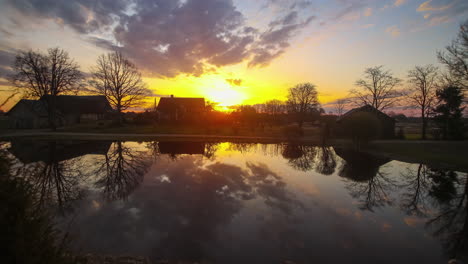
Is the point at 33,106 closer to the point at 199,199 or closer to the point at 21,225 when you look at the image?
the point at 199,199

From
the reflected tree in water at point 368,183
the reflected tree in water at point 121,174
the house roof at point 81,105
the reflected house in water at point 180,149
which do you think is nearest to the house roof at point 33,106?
the house roof at point 81,105

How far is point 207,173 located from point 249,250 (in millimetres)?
7268

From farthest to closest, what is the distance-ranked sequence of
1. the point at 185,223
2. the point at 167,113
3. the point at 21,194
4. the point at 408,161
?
the point at 167,113, the point at 408,161, the point at 185,223, the point at 21,194

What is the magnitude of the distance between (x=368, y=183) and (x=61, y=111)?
5847cm

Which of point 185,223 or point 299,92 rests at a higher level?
point 299,92

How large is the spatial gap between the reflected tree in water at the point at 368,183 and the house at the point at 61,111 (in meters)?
49.5

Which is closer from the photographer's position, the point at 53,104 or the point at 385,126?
the point at 385,126

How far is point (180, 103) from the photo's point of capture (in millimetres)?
55562

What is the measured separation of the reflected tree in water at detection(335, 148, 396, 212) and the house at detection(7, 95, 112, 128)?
49471 millimetres

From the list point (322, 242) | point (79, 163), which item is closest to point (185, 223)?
point (322, 242)

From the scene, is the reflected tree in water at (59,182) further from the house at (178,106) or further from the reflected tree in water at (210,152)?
the house at (178,106)

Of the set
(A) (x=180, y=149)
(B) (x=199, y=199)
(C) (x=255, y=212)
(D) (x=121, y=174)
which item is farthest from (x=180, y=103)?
(C) (x=255, y=212)

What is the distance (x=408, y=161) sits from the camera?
16812mm

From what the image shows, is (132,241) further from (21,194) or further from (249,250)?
(21,194)
